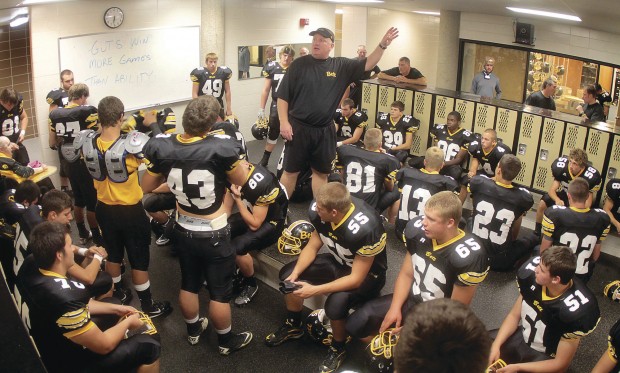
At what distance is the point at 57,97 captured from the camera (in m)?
6.05

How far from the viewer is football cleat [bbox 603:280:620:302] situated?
432 centimetres

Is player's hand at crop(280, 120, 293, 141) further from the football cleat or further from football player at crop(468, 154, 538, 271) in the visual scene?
the football cleat

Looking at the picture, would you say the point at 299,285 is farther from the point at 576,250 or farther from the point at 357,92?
the point at 357,92

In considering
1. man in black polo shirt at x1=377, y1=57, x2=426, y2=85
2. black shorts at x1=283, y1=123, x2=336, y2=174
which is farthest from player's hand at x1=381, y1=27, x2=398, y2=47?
man in black polo shirt at x1=377, y1=57, x2=426, y2=85

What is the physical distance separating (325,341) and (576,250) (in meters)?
1.94

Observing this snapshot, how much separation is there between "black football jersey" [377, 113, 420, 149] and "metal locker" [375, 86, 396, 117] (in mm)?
531

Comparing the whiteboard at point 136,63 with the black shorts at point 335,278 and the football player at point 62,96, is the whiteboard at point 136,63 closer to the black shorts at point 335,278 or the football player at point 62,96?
the football player at point 62,96

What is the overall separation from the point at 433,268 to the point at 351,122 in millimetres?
3977

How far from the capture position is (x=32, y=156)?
688 cm

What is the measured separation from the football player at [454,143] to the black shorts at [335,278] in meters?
2.91

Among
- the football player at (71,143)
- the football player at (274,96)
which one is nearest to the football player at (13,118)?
the football player at (71,143)

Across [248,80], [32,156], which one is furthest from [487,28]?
[32,156]

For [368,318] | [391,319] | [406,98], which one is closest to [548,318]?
[391,319]

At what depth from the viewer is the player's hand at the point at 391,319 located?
3340 millimetres
